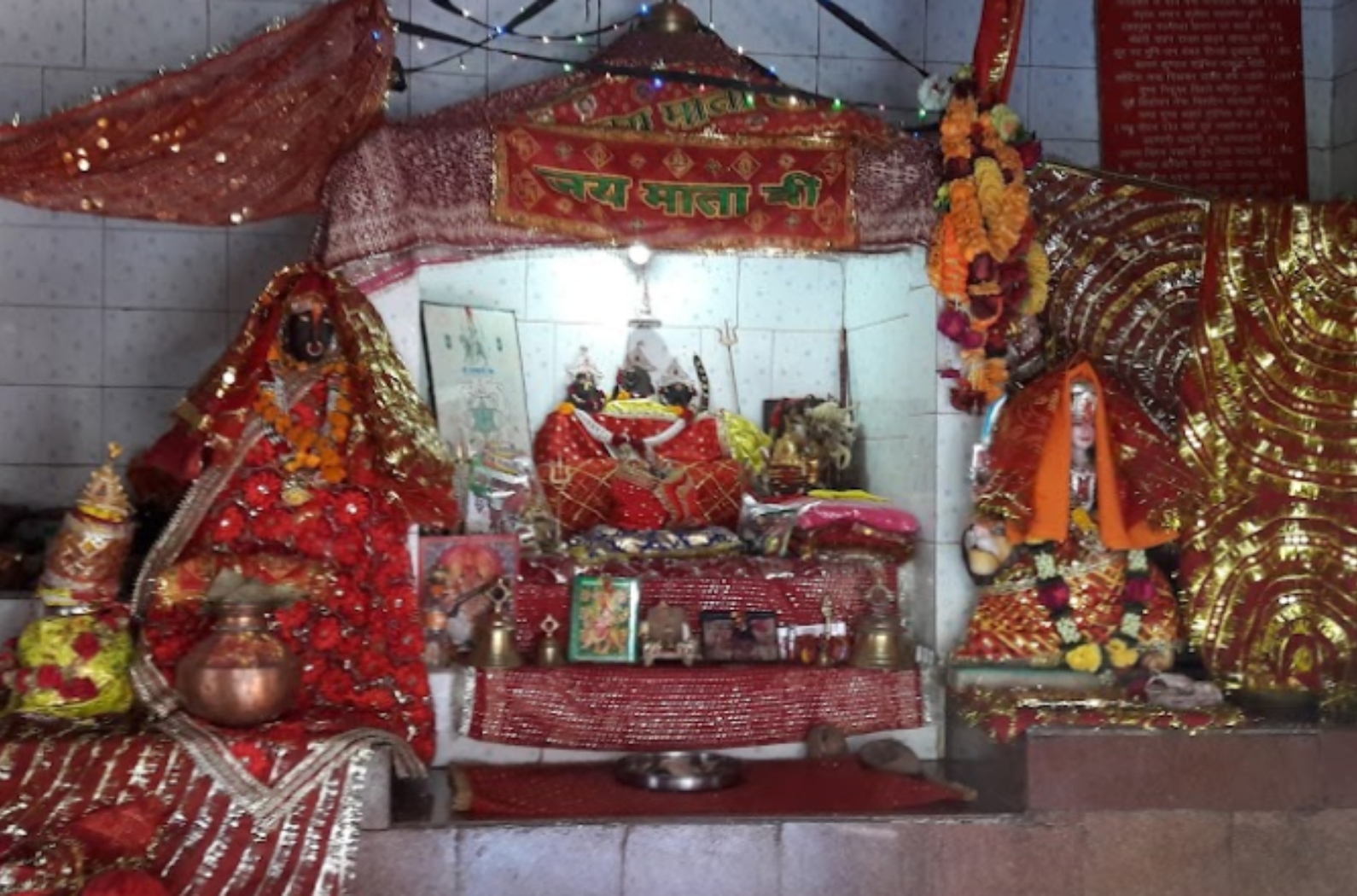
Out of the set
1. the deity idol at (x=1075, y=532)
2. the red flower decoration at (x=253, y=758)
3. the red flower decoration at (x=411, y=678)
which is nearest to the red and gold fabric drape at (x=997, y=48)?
the deity idol at (x=1075, y=532)

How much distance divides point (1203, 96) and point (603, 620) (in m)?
3.75

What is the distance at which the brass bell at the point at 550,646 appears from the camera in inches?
223

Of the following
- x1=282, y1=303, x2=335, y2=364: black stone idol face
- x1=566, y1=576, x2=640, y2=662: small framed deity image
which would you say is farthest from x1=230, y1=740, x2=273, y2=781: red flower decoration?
x1=282, y1=303, x2=335, y2=364: black stone idol face

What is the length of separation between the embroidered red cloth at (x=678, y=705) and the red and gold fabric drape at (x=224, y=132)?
1982 mm

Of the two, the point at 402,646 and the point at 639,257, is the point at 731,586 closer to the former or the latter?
the point at 402,646

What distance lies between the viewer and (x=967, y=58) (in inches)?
270

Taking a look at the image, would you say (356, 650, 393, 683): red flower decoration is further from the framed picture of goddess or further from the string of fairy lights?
the string of fairy lights

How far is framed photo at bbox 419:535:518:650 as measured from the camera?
5691mm

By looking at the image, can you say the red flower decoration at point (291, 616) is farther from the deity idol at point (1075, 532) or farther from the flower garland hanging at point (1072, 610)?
the flower garland hanging at point (1072, 610)

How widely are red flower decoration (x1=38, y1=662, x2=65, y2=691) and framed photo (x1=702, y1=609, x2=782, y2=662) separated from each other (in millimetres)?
2367

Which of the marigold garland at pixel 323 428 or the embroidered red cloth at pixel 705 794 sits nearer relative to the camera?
the embroidered red cloth at pixel 705 794

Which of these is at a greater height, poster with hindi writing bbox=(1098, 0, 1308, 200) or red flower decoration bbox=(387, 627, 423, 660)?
poster with hindi writing bbox=(1098, 0, 1308, 200)

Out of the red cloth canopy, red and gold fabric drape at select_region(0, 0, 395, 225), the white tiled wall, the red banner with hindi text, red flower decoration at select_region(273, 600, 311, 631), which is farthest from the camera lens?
the white tiled wall

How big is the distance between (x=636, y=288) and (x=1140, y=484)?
8.68 feet
